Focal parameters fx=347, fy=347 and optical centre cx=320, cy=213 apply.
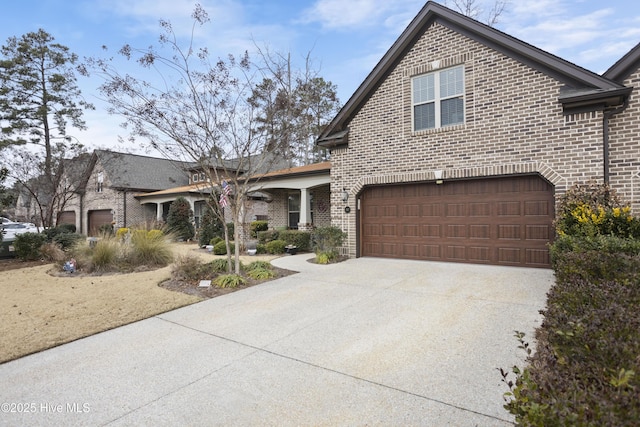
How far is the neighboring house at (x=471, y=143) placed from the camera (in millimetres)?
7562

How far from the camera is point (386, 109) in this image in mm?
10266

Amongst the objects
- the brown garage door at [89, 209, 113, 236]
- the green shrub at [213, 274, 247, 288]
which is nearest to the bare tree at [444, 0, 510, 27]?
the green shrub at [213, 274, 247, 288]

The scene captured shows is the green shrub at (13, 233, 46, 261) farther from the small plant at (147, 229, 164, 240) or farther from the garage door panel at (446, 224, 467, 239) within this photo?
the garage door panel at (446, 224, 467, 239)

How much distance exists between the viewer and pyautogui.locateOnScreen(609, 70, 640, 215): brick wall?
291 inches

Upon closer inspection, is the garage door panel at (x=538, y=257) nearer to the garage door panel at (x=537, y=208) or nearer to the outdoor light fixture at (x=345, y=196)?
the garage door panel at (x=537, y=208)

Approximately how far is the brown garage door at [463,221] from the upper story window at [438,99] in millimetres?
1696

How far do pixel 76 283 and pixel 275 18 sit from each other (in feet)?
29.3

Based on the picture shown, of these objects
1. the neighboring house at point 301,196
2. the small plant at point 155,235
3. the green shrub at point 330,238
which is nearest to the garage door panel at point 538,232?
the green shrub at point 330,238

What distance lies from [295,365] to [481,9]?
2041cm

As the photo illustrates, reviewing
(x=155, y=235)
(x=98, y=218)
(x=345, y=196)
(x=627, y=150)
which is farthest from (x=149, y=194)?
(x=627, y=150)

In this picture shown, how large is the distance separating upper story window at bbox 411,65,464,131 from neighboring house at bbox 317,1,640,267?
3 cm

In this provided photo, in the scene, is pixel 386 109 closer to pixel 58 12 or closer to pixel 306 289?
pixel 306 289

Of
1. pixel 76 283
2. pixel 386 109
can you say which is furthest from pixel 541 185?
pixel 76 283

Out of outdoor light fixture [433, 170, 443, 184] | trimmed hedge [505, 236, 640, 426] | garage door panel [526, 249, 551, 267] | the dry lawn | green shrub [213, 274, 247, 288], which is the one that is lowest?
the dry lawn
